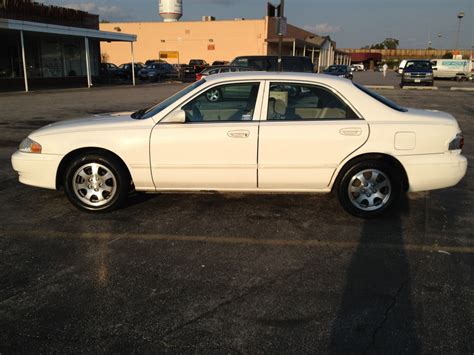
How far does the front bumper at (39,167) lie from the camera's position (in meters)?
4.97

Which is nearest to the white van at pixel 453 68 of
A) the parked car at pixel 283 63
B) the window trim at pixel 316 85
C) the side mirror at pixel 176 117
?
the parked car at pixel 283 63

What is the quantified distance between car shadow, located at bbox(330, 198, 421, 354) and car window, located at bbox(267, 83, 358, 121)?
1.39 m

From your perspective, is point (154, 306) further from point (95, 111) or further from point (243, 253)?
point (95, 111)

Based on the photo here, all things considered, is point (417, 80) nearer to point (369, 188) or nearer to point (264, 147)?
point (369, 188)

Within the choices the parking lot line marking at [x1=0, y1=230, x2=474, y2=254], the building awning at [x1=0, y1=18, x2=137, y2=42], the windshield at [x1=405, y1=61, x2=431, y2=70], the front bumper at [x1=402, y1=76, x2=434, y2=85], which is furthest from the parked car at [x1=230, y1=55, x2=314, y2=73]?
the windshield at [x1=405, y1=61, x2=431, y2=70]

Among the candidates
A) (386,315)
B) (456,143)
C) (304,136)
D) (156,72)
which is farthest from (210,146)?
(156,72)

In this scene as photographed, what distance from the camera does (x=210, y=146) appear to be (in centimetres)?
475

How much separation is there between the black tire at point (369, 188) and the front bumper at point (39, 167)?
3.19 m

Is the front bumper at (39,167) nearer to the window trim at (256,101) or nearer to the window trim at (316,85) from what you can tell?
the window trim at (256,101)

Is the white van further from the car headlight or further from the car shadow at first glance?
the car headlight

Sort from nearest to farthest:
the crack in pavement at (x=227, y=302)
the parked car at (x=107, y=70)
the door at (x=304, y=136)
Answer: the crack in pavement at (x=227, y=302)
the door at (x=304, y=136)
the parked car at (x=107, y=70)

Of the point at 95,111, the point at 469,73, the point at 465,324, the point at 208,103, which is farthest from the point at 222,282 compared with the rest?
the point at 469,73

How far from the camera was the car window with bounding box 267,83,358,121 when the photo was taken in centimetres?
485

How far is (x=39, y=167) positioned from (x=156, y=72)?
3302 cm
